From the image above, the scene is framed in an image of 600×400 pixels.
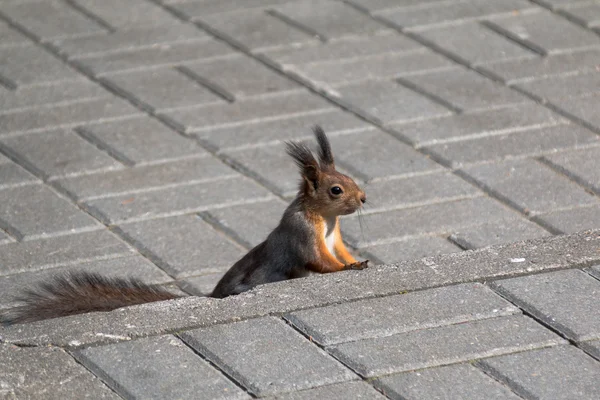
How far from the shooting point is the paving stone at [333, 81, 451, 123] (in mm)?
6254

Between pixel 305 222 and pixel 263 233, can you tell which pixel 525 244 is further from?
pixel 263 233

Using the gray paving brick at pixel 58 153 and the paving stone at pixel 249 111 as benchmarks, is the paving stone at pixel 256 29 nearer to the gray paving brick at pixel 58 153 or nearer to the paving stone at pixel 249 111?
the paving stone at pixel 249 111

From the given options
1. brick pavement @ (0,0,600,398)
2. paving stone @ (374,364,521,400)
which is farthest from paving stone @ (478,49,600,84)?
paving stone @ (374,364,521,400)

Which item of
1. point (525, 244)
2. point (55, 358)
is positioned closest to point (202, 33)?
point (525, 244)

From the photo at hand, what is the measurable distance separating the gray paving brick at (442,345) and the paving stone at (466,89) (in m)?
2.68

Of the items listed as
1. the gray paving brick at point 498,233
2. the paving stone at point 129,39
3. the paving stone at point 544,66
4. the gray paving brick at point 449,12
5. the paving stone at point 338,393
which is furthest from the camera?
the gray paving brick at point 449,12

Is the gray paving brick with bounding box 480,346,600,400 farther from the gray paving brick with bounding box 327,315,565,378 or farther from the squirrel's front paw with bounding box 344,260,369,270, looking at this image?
the squirrel's front paw with bounding box 344,260,369,270

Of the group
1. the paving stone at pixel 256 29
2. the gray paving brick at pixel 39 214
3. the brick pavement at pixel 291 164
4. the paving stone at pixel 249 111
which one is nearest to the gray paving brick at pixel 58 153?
the brick pavement at pixel 291 164

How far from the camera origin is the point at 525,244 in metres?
4.39

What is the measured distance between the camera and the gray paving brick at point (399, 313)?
3799 mm

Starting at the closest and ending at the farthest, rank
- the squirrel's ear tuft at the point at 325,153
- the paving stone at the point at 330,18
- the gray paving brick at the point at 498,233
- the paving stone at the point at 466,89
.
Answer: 1. the squirrel's ear tuft at the point at 325,153
2. the gray paving brick at the point at 498,233
3. the paving stone at the point at 466,89
4. the paving stone at the point at 330,18

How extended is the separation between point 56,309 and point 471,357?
58.1 inches

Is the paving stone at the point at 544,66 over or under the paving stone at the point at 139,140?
over

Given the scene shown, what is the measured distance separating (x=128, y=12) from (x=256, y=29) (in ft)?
3.02
